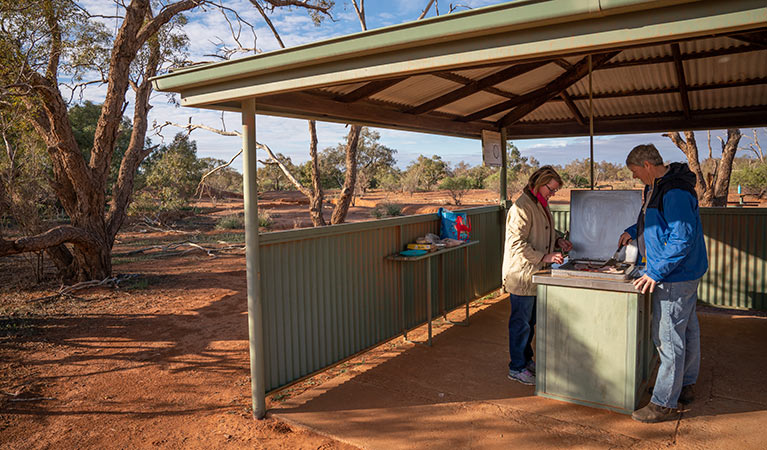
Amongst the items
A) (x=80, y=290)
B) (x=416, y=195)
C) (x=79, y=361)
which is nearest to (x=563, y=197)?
(x=416, y=195)

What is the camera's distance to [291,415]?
166 inches

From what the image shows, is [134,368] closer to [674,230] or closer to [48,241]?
[48,241]

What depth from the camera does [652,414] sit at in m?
3.85

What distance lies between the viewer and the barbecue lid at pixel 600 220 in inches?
196

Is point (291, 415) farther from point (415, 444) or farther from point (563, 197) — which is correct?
point (563, 197)

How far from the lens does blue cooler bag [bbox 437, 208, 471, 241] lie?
21.0 feet

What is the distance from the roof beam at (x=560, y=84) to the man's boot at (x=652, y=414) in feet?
11.0

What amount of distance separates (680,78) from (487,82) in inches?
87.2

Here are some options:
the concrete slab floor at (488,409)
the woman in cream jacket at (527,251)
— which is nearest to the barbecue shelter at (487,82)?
the concrete slab floor at (488,409)

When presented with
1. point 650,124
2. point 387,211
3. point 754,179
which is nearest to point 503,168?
point 650,124

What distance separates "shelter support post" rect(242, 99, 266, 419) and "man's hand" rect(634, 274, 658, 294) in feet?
9.07

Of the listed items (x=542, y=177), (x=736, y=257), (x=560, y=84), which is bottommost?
(x=736, y=257)

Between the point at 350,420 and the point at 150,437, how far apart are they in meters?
1.57

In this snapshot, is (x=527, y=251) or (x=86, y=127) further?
(x=86, y=127)
